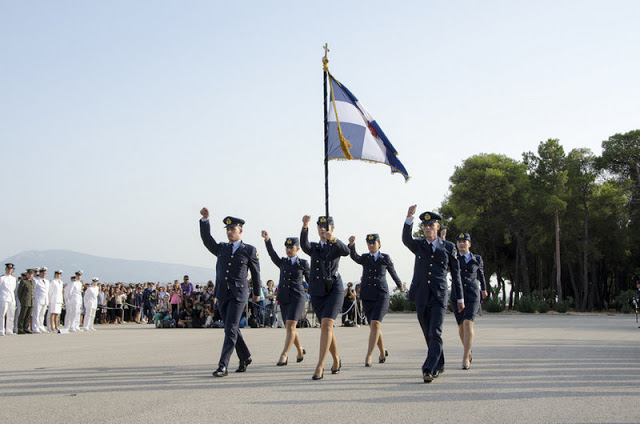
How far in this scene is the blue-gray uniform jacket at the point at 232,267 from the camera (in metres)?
9.23

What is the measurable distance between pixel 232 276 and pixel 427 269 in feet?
8.63

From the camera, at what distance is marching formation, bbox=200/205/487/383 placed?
28.6ft

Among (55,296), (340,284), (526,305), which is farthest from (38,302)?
(526,305)

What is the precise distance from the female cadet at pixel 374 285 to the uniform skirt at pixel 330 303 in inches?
53.7

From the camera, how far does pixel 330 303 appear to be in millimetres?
9102

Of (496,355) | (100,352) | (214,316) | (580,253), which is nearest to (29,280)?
(214,316)

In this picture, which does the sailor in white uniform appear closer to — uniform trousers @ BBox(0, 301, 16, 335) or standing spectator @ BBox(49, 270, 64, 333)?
standing spectator @ BBox(49, 270, 64, 333)

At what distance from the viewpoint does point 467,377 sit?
892 cm

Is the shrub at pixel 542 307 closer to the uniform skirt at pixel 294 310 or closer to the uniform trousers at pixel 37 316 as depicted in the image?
the uniform trousers at pixel 37 316

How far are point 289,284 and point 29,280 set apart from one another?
14.0 metres

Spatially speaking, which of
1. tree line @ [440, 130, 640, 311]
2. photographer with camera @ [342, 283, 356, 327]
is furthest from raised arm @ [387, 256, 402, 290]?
tree line @ [440, 130, 640, 311]

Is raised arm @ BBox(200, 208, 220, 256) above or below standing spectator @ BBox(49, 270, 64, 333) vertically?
above

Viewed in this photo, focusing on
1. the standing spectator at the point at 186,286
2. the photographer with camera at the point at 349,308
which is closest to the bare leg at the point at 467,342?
the photographer with camera at the point at 349,308

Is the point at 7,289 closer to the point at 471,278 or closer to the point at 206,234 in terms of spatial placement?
the point at 206,234
